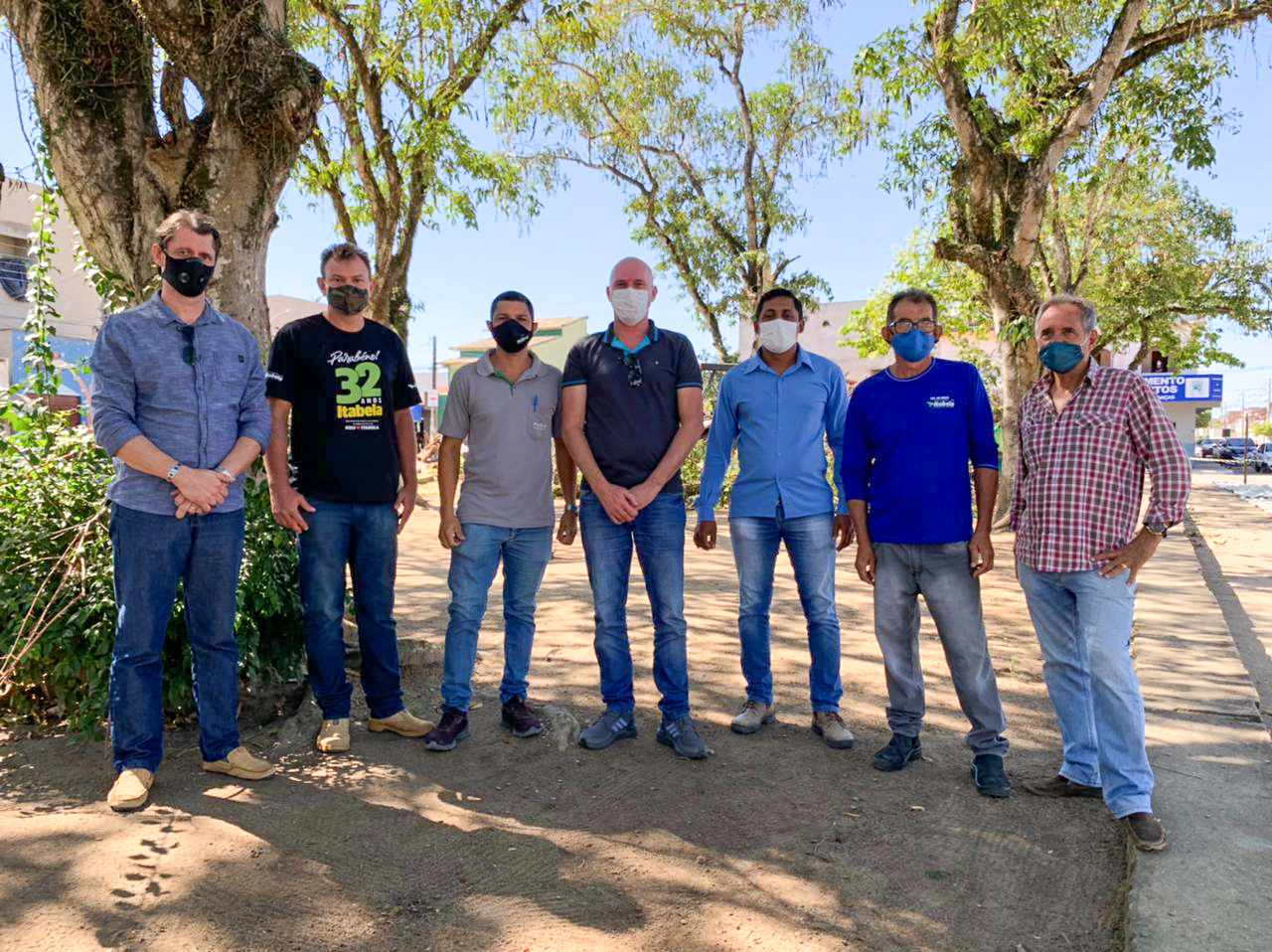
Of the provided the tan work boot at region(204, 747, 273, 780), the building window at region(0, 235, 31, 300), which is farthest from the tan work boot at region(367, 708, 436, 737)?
the building window at region(0, 235, 31, 300)

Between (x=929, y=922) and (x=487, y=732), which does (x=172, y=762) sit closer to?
(x=487, y=732)

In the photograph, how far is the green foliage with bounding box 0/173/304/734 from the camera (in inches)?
146

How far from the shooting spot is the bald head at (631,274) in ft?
13.5

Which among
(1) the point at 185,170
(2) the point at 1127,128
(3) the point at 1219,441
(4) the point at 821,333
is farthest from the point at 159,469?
(3) the point at 1219,441

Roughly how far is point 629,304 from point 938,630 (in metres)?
1.82

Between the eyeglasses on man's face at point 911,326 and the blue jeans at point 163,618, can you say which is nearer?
the blue jeans at point 163,618

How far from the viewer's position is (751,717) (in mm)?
4336

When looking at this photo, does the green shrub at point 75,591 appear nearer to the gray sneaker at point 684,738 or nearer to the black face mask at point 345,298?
the black face mask at point 345,298

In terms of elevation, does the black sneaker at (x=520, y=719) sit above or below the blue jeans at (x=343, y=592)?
below

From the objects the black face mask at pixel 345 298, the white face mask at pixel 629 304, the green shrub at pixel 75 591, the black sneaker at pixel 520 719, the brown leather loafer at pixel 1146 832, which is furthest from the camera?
the black sneaker at pixel 520 719

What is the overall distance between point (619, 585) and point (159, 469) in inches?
72.8

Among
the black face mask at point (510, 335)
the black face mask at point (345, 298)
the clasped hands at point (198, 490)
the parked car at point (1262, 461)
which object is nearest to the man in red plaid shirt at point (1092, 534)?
the black face mask at point (510, 335)

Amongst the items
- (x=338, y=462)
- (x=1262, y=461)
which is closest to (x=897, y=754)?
(x=338, y=462)

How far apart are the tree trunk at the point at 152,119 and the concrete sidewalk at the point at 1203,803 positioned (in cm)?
430
